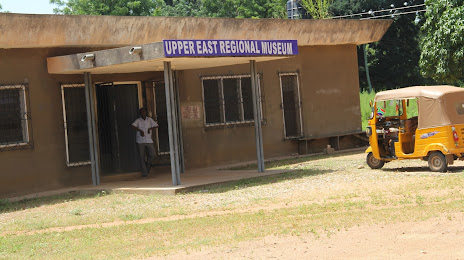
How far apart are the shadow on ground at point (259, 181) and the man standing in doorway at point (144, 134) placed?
288 cm

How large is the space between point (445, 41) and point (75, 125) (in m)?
12.6

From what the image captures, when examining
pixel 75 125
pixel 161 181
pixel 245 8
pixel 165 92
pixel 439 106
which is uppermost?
pixel 245 8

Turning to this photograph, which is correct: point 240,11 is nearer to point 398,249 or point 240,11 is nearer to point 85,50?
point 85,50

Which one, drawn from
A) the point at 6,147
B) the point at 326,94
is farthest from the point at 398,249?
the point at 326,94

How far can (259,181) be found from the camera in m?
14.4

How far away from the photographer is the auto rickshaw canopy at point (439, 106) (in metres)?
13.8

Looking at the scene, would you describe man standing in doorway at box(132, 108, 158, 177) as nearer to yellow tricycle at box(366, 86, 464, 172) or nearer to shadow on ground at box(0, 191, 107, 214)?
shadow on ground at box(0, 191, 107, 214)

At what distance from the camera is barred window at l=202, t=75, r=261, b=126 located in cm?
1827

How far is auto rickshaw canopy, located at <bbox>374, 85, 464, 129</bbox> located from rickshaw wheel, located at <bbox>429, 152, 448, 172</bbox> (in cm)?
60

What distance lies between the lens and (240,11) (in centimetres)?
5181

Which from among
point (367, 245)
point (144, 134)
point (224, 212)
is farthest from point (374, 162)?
point (367, 245)

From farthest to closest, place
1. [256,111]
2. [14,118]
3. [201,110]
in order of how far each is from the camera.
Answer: [201,110], [256,111], [14,118]

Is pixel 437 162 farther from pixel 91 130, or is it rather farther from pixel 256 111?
pixel 91 130

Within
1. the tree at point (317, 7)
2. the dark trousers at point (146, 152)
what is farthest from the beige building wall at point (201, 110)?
the tree at point (317, 7)
